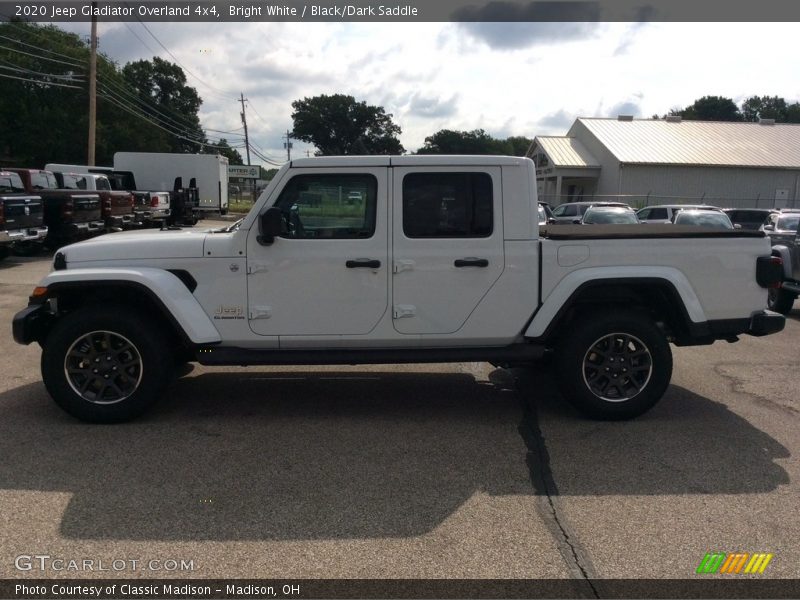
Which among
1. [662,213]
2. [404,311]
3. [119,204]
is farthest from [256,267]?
[662,213]

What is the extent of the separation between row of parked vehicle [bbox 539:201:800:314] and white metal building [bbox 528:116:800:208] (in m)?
15.8

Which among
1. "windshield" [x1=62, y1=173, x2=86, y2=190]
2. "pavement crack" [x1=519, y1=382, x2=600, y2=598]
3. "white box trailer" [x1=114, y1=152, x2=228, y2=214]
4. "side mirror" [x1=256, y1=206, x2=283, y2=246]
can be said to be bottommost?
"pavement crack" [x1=519, y1=382, x2=600, y2=598]

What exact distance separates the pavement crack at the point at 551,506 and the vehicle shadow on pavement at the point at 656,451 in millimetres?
16

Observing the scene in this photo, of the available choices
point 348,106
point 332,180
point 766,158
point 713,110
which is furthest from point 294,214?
point 713,110

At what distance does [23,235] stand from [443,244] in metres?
12.5

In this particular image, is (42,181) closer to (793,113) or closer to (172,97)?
(172,97)

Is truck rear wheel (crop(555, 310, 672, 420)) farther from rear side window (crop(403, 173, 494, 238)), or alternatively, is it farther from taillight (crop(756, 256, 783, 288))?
rear side window (crop(403, 173, 494, 238))

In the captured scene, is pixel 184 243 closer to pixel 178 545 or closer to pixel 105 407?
pixel 105 407

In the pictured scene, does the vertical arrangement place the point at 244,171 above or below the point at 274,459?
above

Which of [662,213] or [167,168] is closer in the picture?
[662,213]

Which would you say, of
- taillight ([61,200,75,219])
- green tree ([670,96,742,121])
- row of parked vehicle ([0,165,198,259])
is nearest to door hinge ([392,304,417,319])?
row of parked vehicle ([0,165,198,259])

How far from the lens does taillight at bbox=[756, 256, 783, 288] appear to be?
17.1ft

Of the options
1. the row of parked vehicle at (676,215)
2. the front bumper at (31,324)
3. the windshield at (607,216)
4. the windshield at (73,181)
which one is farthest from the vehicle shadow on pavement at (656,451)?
the windshield at (73,181)

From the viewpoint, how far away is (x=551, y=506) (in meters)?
3.87
